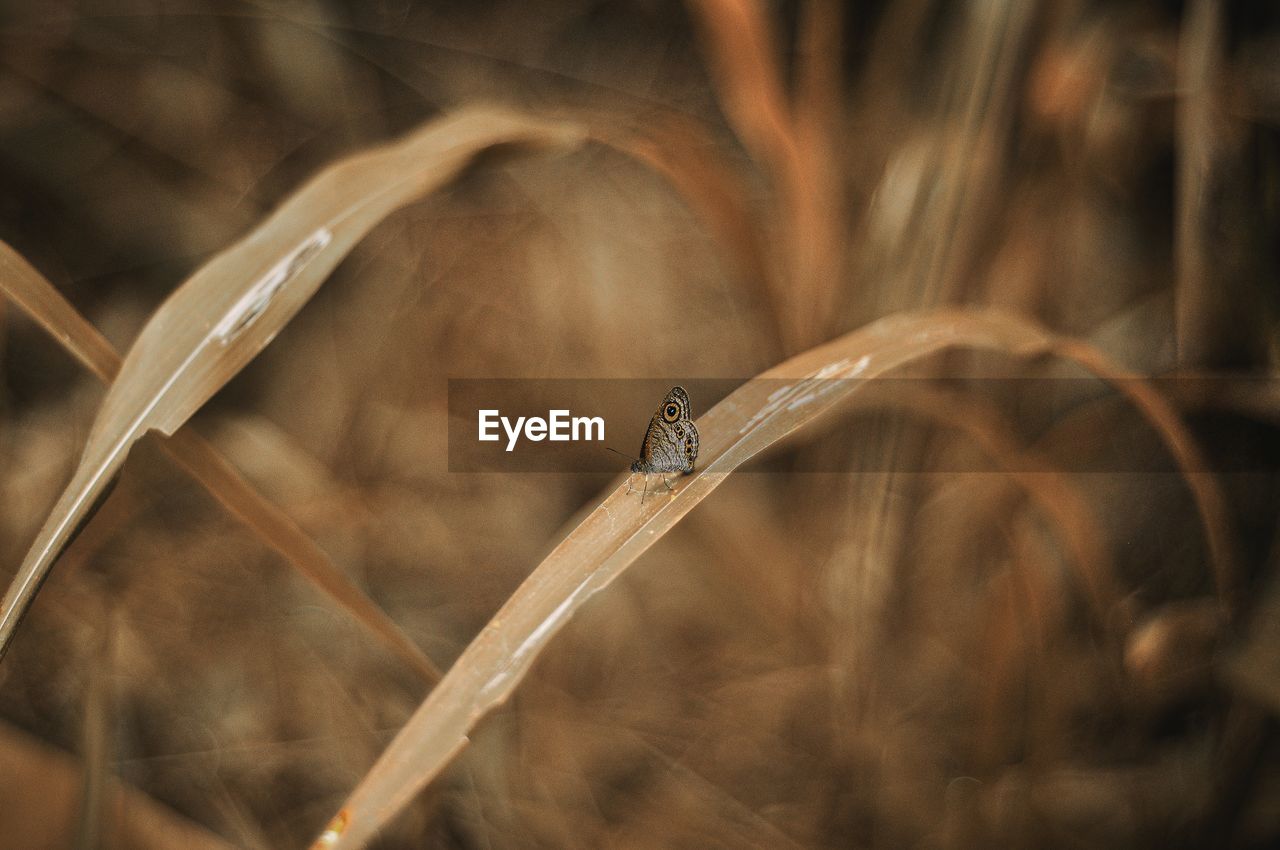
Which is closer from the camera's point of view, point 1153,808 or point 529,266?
point 1153,808

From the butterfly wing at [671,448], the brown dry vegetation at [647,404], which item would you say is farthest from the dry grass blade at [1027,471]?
the butterfly wing at [671,448]

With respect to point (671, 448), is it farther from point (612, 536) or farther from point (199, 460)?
point (199, 460)

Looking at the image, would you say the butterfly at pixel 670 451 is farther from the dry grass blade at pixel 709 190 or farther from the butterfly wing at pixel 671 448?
the dry grass blade at pixel 709 190

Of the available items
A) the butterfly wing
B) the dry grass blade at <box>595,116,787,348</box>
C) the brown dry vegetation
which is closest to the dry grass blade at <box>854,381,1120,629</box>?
the brown dry vegetation

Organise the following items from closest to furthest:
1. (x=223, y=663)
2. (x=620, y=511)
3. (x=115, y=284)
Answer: (x=620, y=511), (x=223, y=663), (x=115, y=284)

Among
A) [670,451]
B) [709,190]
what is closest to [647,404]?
[709,190]

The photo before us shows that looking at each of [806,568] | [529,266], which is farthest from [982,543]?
[529,266]

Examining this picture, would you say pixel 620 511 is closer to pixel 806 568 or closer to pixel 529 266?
pixel 806 568
